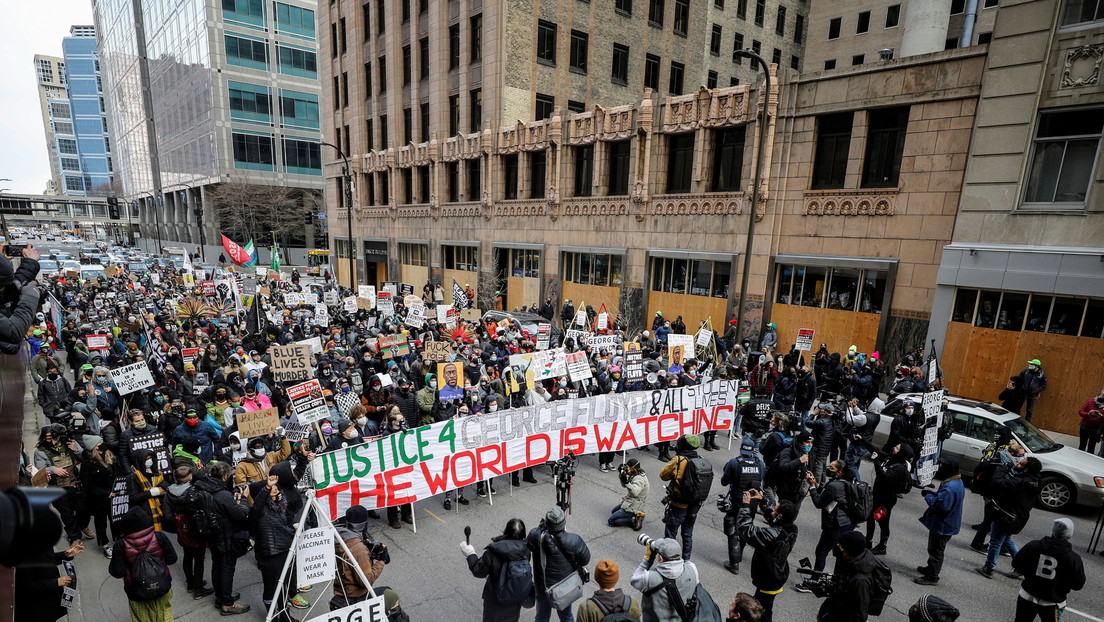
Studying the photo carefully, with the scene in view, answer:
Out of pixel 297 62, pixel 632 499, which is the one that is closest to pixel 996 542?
pixel 632 499

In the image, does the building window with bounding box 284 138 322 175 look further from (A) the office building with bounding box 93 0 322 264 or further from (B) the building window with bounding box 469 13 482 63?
(B) the building window with bounding box 469 13 482 63

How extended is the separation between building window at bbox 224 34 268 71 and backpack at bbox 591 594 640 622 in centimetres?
6774

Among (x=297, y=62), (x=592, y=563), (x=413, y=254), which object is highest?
(x=297, y=62)

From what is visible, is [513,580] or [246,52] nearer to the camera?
[513,580]

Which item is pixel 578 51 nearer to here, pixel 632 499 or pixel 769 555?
pixel 632 499

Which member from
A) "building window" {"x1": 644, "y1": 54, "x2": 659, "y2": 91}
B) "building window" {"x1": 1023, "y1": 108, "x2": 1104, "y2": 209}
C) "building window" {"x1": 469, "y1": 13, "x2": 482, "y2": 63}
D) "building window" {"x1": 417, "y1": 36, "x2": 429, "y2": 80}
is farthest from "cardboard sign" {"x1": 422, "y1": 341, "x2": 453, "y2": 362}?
"building window" {"x1": 644, "y1": 54, "x2": 659, "y2": 91}

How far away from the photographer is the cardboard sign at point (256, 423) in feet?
26.5

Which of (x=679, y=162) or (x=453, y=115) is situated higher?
(x=453, y=115)

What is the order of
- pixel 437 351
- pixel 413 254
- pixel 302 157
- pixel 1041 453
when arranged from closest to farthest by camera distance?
pixel 1041 453 → pixel 437 351 → pixel 413 254 → pixel 302 157

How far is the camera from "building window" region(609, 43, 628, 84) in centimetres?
3241

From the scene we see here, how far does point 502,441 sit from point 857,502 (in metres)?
5.28

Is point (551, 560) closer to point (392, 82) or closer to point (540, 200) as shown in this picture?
point (540, 200)

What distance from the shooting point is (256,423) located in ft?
27.1

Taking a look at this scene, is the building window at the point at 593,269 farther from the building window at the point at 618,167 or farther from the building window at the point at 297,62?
the building window at the point at 297,62
